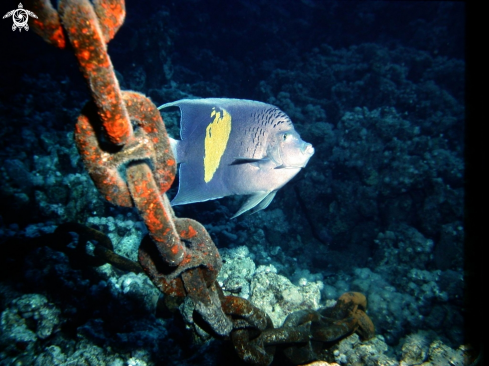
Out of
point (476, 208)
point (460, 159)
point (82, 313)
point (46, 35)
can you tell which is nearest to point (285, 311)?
point (82, 313)

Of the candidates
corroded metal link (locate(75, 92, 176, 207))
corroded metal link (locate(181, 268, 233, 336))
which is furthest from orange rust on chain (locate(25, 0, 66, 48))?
corroded metal link (locate(181, 268, 233, 336))

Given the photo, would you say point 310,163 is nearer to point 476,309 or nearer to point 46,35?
point 476,309

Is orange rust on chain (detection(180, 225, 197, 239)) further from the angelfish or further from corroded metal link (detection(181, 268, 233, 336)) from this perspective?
the angelfish

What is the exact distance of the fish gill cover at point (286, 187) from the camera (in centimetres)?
238

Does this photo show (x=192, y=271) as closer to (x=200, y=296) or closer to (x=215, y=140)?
(x=200, y=296)

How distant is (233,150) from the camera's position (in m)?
1.76

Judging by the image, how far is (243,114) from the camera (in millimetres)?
1731

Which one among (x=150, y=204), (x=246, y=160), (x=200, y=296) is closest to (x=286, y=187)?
(x=246, y=160)

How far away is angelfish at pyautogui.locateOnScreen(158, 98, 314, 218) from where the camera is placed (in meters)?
1.59

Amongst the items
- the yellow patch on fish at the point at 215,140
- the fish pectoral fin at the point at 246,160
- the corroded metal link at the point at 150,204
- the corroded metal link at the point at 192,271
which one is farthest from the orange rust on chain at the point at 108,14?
the fish pectoral fin at the point at 246,160

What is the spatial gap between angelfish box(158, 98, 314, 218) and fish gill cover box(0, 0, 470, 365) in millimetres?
1314

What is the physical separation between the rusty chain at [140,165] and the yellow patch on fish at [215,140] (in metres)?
0.53

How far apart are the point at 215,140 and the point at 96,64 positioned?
3.51 ft

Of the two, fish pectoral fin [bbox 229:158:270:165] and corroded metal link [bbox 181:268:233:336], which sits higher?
fish pectoral fin [bbox 229:158:270:165]
